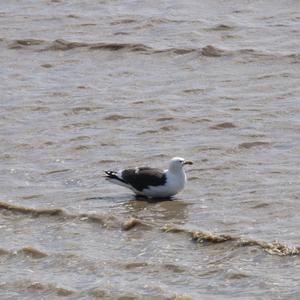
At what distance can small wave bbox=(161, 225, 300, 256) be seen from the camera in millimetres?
11078

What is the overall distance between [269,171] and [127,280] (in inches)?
131

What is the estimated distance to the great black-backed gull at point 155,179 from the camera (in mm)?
13203

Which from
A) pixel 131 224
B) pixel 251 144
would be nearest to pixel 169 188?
pixel 131 224

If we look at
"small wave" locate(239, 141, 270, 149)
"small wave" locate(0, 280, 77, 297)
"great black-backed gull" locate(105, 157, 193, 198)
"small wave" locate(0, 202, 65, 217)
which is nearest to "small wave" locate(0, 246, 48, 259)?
"small wave" locate(0, 280, 77, 297)

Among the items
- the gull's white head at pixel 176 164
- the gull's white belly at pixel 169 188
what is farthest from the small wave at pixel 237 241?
the gull's white head at pixel 176 164

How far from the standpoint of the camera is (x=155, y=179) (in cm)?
1330

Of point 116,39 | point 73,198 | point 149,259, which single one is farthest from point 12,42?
point 149,259

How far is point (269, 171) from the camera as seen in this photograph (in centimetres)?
1361

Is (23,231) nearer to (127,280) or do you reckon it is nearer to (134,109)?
(127,280)

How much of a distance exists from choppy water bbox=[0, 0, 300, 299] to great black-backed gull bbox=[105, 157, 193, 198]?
0.44 ft

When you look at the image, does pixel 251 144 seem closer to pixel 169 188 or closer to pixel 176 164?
pixel 176 164

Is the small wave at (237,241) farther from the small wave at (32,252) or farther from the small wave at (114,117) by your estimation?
the small wave at (114,117)

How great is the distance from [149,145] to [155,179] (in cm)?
173

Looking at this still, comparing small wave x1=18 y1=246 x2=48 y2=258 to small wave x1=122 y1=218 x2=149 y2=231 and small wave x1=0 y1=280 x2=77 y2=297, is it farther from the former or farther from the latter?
small wave x1=122 y1=218 x2=149 y2=231
